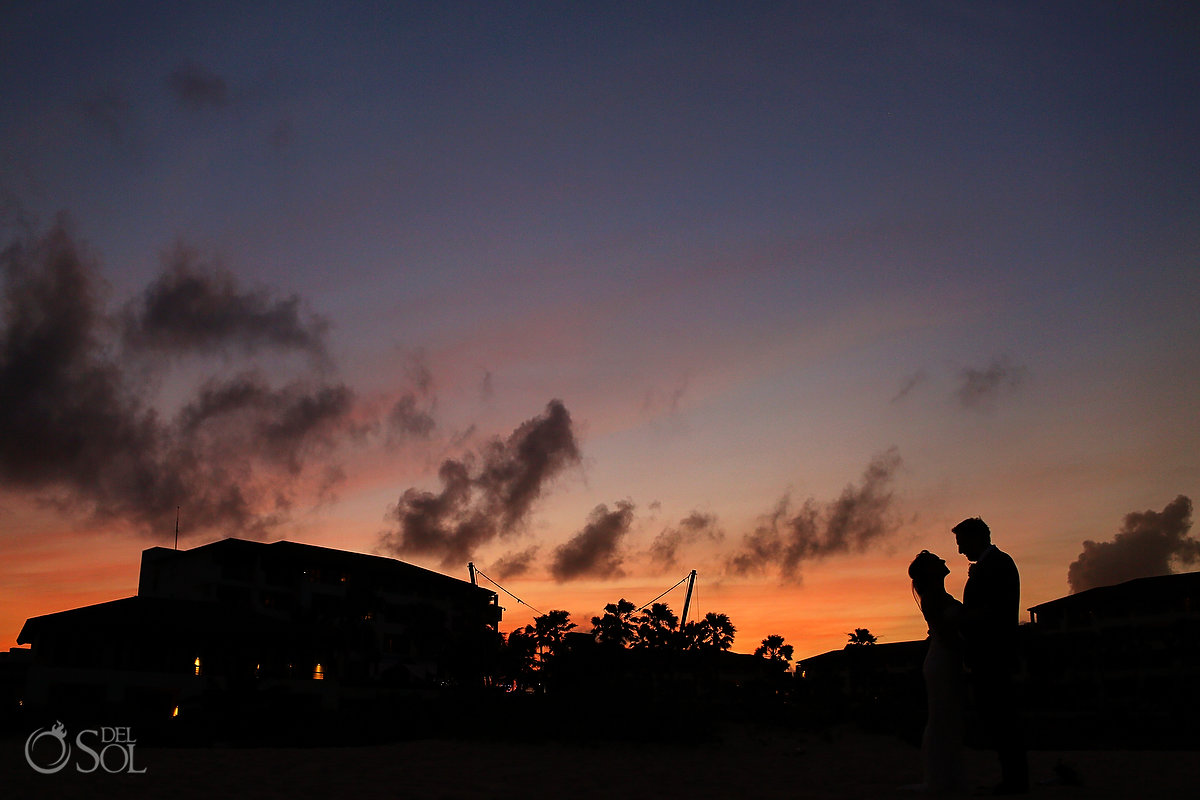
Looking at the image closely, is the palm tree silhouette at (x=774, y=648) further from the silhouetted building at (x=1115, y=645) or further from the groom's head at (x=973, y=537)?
the groom's head at (x=973, y=537)

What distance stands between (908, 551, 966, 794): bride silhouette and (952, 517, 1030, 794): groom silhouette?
22cm

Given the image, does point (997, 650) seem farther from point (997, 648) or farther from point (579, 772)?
point (579, 772)

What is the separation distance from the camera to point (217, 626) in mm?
48000

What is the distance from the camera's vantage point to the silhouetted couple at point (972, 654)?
7.21 meters

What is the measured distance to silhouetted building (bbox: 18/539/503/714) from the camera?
47156 millimetres

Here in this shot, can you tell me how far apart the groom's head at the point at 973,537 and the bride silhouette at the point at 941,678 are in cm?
24

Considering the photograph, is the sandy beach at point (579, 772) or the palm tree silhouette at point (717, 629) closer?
the sandy beach at point (579, 772)

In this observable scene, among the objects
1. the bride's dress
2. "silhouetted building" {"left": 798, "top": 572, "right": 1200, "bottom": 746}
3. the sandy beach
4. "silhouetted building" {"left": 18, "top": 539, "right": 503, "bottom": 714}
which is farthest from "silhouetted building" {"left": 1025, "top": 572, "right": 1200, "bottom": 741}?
the bride's dress

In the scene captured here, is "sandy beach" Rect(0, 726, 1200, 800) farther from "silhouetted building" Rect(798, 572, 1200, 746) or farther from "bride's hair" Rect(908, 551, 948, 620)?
"silhouetted building" Rect(798, 572, 1200, 746)

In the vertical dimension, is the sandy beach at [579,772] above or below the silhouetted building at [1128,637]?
below

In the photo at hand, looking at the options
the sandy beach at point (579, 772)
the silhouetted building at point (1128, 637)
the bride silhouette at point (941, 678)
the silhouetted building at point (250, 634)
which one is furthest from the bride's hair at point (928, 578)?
the silhouetted building at point (1128, 637)

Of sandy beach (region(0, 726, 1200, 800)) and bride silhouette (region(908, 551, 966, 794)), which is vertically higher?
bride silhouette (region(908, 551, 966, 794))

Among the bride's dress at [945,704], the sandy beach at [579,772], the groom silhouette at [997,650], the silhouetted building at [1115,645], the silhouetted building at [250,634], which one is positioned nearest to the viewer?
the groom silhouette at [997,650]

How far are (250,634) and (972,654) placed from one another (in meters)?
48.2
